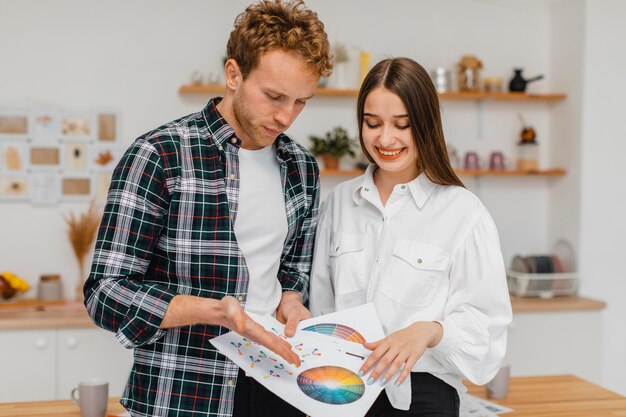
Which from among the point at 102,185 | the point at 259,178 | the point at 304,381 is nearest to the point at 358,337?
the point at 304,381

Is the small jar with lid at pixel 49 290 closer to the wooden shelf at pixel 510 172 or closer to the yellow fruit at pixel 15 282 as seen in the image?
the yellow fruit at pixel 15 282

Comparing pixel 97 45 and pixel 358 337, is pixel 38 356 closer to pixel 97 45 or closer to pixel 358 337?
pixel 97 45

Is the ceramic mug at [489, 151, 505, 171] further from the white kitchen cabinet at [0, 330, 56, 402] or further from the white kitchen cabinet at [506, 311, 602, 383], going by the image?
the white kitchen cabinet at [0, 330, 56, 402]

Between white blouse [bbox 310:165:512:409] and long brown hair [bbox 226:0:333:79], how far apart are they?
424mm

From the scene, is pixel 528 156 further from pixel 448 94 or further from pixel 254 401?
pixel 254 401

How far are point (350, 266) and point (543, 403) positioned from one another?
73 centimetres

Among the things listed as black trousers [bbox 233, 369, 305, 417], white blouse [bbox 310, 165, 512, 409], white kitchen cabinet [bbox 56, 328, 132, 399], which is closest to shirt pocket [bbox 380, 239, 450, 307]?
white blouse [bbox 310, 165, 512, 409]

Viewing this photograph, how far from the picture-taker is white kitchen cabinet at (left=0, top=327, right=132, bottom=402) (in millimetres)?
3697

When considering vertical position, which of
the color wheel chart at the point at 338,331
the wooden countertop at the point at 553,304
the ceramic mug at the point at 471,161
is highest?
the ceramic mug at the point at 471,161

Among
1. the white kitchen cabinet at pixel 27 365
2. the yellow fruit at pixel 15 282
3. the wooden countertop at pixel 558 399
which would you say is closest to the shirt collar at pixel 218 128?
the wooden countertop at pixel 558 399

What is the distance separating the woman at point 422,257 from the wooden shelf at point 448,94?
2.35 metres

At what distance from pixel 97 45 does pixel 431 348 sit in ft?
10.2

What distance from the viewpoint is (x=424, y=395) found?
1.83 meters

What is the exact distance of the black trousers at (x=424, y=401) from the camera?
5.96 feet
